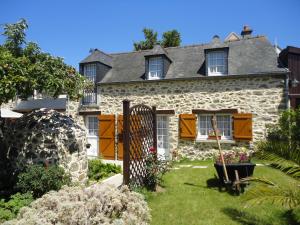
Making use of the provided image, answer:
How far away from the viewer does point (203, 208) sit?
5.59 meters

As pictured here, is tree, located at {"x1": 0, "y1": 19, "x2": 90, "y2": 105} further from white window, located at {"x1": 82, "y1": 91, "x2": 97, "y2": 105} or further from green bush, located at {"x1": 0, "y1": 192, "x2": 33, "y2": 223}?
white window, located at {"x1": 82, "y1": 91, "x2": 97, "y2": 105}

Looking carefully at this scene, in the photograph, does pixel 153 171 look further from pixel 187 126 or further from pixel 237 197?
pixel 187 126

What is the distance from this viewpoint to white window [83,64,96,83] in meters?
14.3

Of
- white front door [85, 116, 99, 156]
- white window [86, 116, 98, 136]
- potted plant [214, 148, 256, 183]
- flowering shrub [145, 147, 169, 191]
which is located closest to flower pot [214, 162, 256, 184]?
potted plant [214, 148, 256, 183]

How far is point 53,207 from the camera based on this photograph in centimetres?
307

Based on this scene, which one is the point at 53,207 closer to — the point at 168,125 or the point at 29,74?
the point at 29,74

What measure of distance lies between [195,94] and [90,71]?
247 inches

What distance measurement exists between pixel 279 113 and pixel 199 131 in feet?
11.7

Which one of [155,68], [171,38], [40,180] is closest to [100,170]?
[40,180]

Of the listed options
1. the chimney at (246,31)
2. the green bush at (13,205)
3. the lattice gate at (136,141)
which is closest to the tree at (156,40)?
the chimney at (246,31)

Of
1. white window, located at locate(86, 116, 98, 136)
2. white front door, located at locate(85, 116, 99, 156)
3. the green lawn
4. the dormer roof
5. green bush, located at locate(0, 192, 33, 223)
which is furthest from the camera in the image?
the dormer roof

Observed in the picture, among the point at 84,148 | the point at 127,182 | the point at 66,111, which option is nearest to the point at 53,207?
the point at 127,182

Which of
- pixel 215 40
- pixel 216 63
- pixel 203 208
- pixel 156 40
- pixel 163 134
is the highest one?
pixel 156 40

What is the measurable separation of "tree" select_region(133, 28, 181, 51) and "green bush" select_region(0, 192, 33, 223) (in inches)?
832
